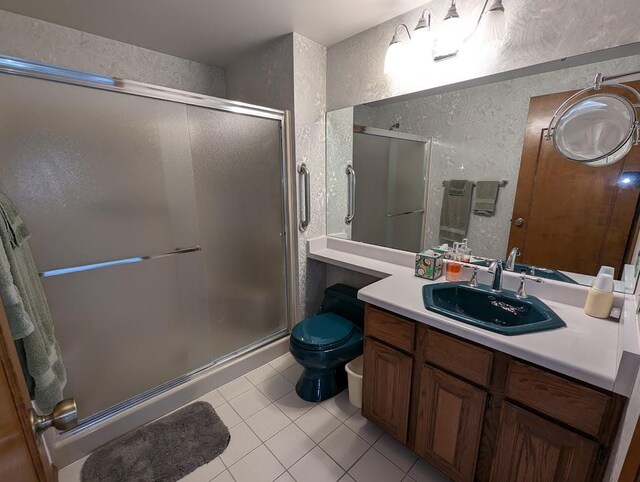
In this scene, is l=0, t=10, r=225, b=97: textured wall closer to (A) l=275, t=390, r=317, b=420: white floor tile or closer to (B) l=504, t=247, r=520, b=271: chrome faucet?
(A) l=275, t=390, r=317, b=420: white floor tile

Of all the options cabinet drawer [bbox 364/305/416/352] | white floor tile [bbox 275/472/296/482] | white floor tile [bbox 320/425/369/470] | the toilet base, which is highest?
cabinet drawer [bbox 364/305/416/352]

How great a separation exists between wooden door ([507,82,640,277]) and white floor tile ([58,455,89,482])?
2.36 meters

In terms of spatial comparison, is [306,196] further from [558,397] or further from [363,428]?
[558,397]

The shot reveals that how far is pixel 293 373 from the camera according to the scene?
2.03 m

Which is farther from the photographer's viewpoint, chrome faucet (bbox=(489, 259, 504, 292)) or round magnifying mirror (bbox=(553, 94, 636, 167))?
chrome faucet (bbox=(489, 259, 504, 292))

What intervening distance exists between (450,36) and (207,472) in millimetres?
2391

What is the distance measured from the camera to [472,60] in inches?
56.5

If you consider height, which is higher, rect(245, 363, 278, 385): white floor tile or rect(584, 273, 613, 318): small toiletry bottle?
rect(584, 273, 613, 318): small toiletry bottle

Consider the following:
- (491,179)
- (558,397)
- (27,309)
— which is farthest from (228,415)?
(491,179)

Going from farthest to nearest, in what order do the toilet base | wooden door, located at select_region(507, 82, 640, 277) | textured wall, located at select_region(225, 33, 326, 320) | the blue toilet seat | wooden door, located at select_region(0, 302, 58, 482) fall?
textured wall, located at select_region(225, 33, 326, 320)
the toilet base
the blue toilet seat
wooden door, located at select_region(507, 82, 640, 277)
wooden door, located at select_region(0, 302, 58, 482)

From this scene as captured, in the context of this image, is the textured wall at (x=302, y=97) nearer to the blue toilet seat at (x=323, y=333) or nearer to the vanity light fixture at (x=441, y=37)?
the blue toilet seat at (x=323, y=333)

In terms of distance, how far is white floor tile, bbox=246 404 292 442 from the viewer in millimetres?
1564

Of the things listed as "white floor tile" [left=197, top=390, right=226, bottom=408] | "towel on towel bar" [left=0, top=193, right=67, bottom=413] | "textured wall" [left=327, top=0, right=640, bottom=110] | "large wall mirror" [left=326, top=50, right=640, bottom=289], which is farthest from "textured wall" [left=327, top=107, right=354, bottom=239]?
"towel on towel bar" [left=0, top=193, right=67, bottom=413]

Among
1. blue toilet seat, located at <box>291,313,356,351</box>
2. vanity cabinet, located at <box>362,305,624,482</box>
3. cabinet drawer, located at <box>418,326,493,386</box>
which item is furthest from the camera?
blue toilet seat, located at <box>291,313,356,351</box>
